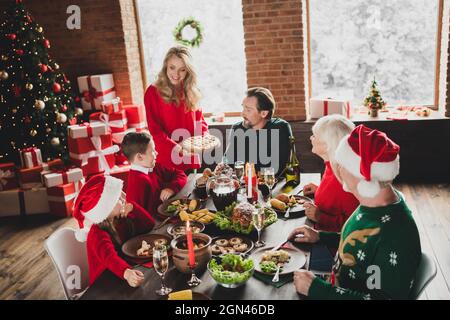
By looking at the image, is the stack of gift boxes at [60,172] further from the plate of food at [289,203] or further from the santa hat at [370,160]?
the santa hat at [370,160]

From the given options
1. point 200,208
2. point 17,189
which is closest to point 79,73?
point 17,189

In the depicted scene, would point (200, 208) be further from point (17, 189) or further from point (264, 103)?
point (17, 189)

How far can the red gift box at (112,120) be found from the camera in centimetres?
502

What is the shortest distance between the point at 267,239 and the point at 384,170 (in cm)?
74

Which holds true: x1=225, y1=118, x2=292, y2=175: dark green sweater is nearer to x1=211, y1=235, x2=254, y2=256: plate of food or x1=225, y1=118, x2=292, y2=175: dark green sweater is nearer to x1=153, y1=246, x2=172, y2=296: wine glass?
x1=211, y1=235, x2=254, y2=256: plate of food

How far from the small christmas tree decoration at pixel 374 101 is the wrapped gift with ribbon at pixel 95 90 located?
287cm

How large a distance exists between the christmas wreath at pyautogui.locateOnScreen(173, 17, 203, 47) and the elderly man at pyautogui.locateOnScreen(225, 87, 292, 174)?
1980 mm

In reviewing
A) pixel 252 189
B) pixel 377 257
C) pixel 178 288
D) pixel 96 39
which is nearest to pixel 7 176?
pixel 96 39

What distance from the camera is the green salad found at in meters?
1.78

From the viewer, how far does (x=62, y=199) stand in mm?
4609

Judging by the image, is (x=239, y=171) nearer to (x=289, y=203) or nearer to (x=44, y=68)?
(x=289, y=203)

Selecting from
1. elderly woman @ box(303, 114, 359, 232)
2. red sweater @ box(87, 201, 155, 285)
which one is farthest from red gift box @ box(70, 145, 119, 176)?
elderly woman @ box(303, 114, 359, 232)

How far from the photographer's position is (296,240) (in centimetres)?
215

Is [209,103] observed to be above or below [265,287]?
above
